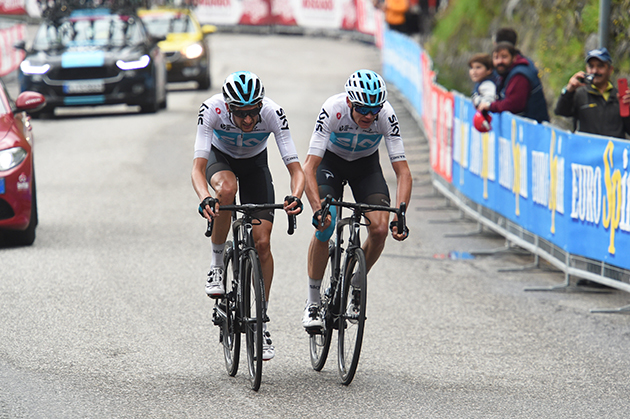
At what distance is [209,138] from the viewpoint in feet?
21.4

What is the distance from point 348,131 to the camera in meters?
6.75

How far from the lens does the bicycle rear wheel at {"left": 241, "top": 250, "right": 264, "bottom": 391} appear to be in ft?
19.4

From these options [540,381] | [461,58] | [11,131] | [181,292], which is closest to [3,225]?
[11,131]

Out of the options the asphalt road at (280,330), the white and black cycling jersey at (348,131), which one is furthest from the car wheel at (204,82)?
the white and black cycling jersey at (348,131)

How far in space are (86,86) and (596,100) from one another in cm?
1206

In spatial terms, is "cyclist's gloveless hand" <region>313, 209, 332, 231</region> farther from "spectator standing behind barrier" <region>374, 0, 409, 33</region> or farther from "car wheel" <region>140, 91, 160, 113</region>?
"spectator standing behind barrier" <region>374, 0, 409, 33</region>

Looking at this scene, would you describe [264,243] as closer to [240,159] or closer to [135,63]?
[240,159]

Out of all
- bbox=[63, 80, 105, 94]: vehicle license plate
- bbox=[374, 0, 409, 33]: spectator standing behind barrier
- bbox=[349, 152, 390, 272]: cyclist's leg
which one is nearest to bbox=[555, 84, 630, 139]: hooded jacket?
bbox=[349, 152, 390, 272]: cyclist's leg

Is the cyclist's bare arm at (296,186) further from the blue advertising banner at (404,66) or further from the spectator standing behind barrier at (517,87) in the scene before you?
the blue advertising banner at (404,66)

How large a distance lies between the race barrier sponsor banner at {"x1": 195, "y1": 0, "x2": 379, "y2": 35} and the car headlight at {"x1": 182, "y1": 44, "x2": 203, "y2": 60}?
22493mm

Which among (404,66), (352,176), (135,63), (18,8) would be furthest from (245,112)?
(18,8)

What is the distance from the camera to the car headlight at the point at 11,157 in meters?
9.89

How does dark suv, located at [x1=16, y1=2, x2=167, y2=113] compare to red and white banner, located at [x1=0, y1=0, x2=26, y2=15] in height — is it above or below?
above

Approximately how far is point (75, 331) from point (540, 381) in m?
3.30
